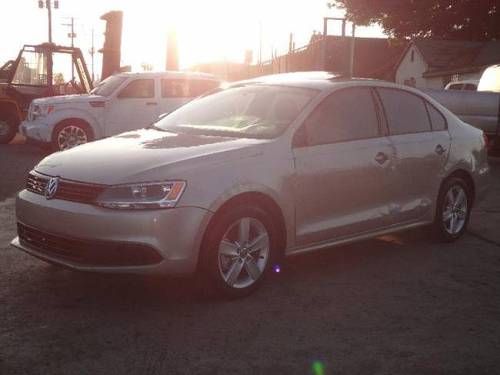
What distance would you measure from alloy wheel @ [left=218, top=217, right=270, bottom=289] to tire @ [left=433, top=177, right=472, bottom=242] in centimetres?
229

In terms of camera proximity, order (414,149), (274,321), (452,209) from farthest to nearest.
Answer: (452,209) → (414,149) → (274,321)

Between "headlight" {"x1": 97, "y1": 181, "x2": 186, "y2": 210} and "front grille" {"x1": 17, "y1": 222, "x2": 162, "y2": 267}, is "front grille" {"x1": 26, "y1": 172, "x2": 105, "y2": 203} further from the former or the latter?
"front grille" {"x1": 17, "y1": 222, "x2": 162, "y2": 267}

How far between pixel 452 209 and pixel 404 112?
3.86 ft

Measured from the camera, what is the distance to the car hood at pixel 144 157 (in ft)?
13.8

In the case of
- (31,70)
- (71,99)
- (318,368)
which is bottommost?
(318,368)

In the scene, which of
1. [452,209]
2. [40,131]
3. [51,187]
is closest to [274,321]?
[51,187]

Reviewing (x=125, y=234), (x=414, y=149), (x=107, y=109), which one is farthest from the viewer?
(x=107, y=109)

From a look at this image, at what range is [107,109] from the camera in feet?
44.9

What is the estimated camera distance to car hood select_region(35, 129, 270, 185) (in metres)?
4.22

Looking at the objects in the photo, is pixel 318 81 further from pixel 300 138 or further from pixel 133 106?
pixel 133 106

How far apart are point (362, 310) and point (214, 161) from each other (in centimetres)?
143

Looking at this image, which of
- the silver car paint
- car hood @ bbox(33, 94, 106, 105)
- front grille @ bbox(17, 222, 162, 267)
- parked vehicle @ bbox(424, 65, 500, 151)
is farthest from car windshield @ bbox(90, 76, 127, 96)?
front grille @ bbox(17, 222, 162, 267)

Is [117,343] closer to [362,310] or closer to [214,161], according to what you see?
[214,161]

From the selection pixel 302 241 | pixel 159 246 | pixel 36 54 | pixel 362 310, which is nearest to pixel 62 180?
pixel 159 246
